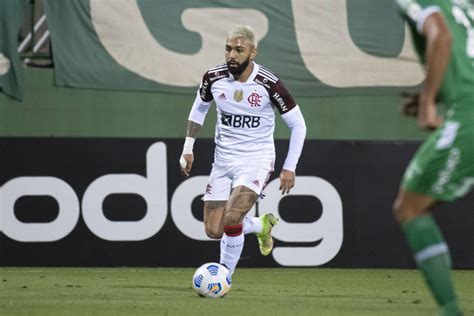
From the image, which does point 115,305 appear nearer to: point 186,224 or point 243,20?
point 186,224

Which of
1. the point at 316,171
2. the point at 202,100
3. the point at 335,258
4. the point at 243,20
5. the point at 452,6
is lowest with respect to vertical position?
the point at 335,258

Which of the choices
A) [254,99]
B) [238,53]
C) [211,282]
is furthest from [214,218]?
[238,53]

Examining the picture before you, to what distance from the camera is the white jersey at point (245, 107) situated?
1033 centimetres

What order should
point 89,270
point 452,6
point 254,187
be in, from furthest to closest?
point 89,270 → point 254,187 → point 452,6

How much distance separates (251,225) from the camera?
10719 mm

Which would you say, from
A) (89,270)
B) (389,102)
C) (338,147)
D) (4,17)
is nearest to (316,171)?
(338,147)

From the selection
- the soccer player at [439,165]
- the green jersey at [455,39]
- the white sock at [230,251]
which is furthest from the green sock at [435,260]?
the white sock at [230,251]

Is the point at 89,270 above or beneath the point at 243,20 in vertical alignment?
beneath

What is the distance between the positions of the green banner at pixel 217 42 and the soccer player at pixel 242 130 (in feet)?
10.2

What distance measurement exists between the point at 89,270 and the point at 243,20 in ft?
11.1

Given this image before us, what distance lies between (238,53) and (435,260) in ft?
14.8

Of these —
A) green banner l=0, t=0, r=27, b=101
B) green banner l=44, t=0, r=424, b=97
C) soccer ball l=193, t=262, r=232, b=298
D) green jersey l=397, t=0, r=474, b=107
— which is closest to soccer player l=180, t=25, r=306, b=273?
soccer ball l=193, t=262, r=232, b=298

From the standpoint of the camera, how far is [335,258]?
13.4 meters

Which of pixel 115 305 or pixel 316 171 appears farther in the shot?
pixel 316 171
